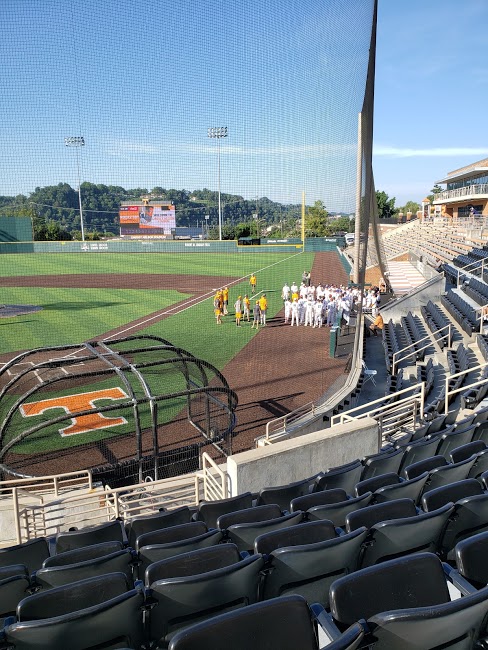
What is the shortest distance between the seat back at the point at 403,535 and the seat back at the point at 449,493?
1.15ft

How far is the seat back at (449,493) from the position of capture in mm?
3334

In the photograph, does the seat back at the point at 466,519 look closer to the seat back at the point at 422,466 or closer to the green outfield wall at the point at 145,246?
the seat back at the point at 422,466

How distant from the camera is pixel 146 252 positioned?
1647cm

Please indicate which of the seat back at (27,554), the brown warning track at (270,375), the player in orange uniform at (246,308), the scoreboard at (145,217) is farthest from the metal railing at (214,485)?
the player in orange uniform at (246,308)

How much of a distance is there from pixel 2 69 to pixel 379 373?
10.1 meters

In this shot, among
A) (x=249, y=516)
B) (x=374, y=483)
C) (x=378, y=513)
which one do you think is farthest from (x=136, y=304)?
(x=378, y=513)

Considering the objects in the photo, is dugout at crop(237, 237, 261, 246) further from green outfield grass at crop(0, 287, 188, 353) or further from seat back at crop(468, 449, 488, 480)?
seat back at crop(468, 449, 488, 480)

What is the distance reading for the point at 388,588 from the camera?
223cm

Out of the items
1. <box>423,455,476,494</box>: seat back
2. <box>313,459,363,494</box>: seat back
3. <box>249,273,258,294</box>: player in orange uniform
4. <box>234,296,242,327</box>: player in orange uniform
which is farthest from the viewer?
<box>249,273,258,294</box>: player in orange uniform

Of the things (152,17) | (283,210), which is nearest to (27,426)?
(283,210)

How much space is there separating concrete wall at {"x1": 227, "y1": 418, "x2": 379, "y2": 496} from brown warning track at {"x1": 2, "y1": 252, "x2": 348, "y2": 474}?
136 inches

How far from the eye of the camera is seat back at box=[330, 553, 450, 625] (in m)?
2.15

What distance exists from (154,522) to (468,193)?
4387cm

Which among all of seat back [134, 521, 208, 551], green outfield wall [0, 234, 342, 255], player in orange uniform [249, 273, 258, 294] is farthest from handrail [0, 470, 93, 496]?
player in orange uniform [249, 273, 258, 294]
